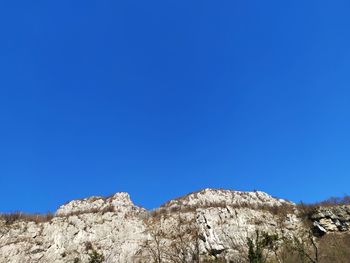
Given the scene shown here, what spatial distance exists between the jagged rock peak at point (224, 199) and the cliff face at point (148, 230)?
2086 mm

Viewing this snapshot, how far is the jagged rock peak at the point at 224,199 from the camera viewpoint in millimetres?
80125

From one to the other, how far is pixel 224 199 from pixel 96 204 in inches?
1182

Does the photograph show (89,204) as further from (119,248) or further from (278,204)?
(278,204)

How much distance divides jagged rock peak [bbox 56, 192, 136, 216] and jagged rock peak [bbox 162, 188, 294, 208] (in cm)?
986

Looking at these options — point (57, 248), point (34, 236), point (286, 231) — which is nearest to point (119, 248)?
point (57, 248)

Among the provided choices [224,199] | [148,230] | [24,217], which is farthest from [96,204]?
[224,199]

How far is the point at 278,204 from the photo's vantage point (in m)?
79.1

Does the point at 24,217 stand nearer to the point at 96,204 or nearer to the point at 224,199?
the point at 96,204

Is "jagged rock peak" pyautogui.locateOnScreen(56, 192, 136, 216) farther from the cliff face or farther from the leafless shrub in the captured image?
the leafless shrub

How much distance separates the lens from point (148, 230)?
2675 inches

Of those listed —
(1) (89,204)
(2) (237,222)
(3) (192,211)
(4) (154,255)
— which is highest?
(1) (89,204)

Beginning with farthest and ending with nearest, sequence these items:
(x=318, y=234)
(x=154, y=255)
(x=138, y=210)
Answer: (x=138, y=210) < (x=318, y=234) < (x=154, y=255)

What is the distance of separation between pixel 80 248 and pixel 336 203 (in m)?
54.2

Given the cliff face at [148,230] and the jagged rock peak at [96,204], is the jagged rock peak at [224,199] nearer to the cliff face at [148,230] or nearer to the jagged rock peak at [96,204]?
the cliff face at [148,230]
